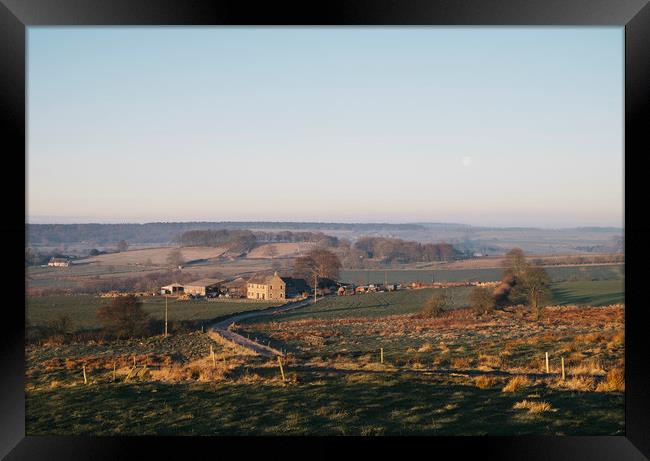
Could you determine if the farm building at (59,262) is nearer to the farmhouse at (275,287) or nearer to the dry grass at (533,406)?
the farmhouse at (275,287)

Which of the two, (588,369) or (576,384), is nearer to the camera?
(576,384)

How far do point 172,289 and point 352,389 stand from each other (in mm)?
11056

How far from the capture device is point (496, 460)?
323 cm

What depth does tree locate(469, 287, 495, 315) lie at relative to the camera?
14.4 meters

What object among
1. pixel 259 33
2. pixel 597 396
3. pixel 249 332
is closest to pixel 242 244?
pixel 249 332

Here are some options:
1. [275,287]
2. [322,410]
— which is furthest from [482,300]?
[322,410]

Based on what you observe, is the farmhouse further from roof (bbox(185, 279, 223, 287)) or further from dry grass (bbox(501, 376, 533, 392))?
dry grass (bbox(501, 376, 533, 392))

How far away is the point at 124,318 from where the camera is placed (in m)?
13.4

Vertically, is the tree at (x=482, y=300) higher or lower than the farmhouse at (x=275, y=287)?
lower

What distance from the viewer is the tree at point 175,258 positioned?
53.3 ft

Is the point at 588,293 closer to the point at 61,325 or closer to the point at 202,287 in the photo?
the point at 202,287

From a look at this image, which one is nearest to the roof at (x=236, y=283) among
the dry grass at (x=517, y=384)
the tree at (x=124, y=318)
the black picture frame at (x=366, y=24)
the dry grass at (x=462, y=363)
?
the tree at (x=124, y=318)

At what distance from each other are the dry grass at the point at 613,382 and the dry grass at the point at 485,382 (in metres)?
1.16

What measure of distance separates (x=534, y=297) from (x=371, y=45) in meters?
9.01
